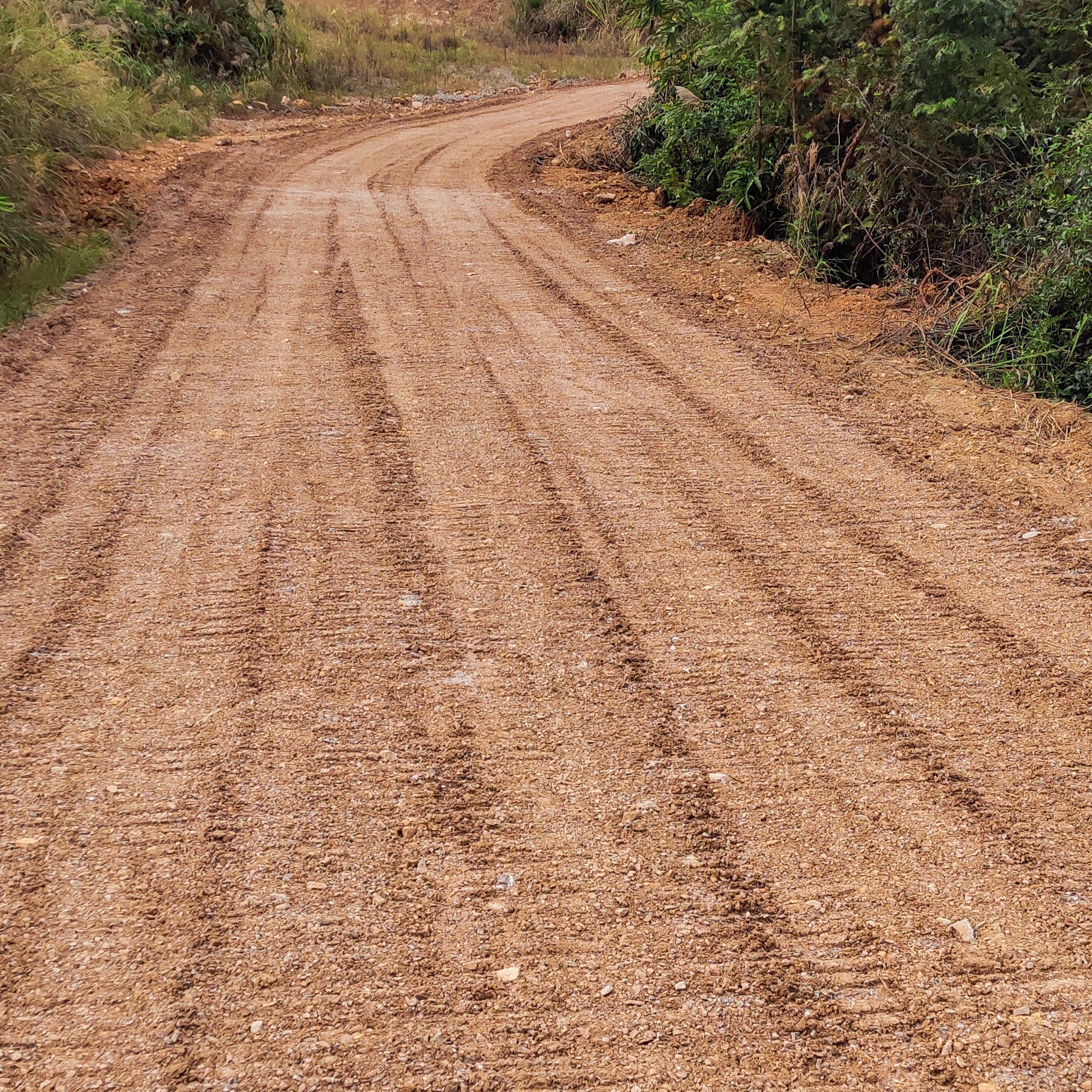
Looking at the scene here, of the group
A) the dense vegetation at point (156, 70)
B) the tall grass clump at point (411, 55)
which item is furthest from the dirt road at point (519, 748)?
the tall grass clump at point (411, 55)

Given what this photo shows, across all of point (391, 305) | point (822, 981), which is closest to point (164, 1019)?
point (822, 981)

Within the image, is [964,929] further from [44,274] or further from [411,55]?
[411,55]

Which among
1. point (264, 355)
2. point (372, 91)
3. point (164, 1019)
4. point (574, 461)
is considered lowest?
point (164, 1019)

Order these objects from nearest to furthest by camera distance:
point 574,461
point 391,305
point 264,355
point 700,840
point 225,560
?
point 700,840, point 225,560, point 574,461, point 264,355, point 391,305

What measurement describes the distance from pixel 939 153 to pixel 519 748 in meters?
5.67

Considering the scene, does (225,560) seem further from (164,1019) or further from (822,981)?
(822,981)

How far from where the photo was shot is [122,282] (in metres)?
7.27

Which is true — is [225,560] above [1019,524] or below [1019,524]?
above

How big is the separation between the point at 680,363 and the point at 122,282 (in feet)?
13.0

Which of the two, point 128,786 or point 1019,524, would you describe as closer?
point 128,786

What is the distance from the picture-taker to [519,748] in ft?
9.59

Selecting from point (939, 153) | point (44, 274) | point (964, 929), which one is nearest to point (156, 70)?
point (44, 274)

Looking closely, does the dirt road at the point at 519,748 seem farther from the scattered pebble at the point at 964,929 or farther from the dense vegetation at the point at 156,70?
the dense vegetation at the point at 156,70

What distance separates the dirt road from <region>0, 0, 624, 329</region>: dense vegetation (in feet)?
9.25
